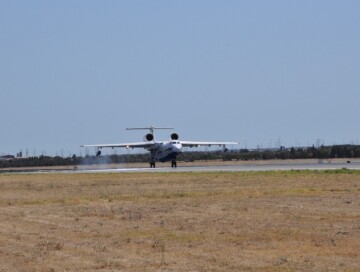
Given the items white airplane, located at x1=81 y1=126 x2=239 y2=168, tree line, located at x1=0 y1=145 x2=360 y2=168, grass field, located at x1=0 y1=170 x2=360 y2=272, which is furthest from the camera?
tree line, located at x1=0 y1=145 x2=360 y2=168

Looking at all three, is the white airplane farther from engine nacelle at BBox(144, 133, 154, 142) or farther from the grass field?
the grass field

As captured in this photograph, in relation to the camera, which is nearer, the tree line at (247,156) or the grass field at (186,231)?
the grass field at (186,231)

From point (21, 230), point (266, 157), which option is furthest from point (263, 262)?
point (266, 157)

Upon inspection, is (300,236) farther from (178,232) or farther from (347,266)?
(347,266)

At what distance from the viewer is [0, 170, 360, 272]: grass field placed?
1780 centimetres

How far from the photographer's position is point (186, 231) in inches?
942

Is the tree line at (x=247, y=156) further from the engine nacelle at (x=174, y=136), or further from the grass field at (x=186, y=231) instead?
the grass field at (x=186, y=231)

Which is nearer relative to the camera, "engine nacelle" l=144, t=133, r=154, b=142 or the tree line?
"engine nacelle" l=144, t=133, r=154, b=142

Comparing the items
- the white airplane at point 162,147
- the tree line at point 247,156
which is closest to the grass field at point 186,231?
the white airplane at point 162,147

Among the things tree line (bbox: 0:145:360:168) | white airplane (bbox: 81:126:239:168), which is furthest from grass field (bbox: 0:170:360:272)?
tree line (bbox: 0:145:360:168)

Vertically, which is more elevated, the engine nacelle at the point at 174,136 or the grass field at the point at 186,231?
the engine nacelle at the point at 174,136

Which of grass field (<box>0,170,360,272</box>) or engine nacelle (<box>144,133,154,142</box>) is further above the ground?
engine nacelle (<box>144,133,154,142</box>)

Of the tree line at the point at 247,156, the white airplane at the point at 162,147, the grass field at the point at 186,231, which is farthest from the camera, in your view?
the tree line at the point at 247,156

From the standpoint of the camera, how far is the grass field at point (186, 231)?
58.4ft
